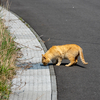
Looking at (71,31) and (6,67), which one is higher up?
(6,67)

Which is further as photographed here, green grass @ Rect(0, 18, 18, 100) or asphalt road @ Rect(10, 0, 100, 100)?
asphalt road @ Rect(10, 0, 100, 100)

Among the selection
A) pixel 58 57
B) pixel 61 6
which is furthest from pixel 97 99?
pixel 61 6

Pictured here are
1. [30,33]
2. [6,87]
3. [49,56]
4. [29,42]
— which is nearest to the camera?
[6,87]

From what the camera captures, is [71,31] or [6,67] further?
[71,31]

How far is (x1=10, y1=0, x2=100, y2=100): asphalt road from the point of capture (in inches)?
222

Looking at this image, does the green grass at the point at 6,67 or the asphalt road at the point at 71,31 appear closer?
the green grass at the point at 6,67

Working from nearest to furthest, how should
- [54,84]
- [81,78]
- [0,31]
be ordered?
[54,84] → [81,78] → [0,31]

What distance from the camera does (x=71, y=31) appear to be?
33.8 feet

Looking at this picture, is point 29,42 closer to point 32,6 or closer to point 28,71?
point 28,71

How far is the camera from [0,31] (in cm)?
777

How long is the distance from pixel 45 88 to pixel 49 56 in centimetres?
146

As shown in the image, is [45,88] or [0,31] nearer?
[45,88]

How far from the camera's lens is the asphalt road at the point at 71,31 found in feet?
18.5

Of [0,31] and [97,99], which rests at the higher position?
[0,31]
